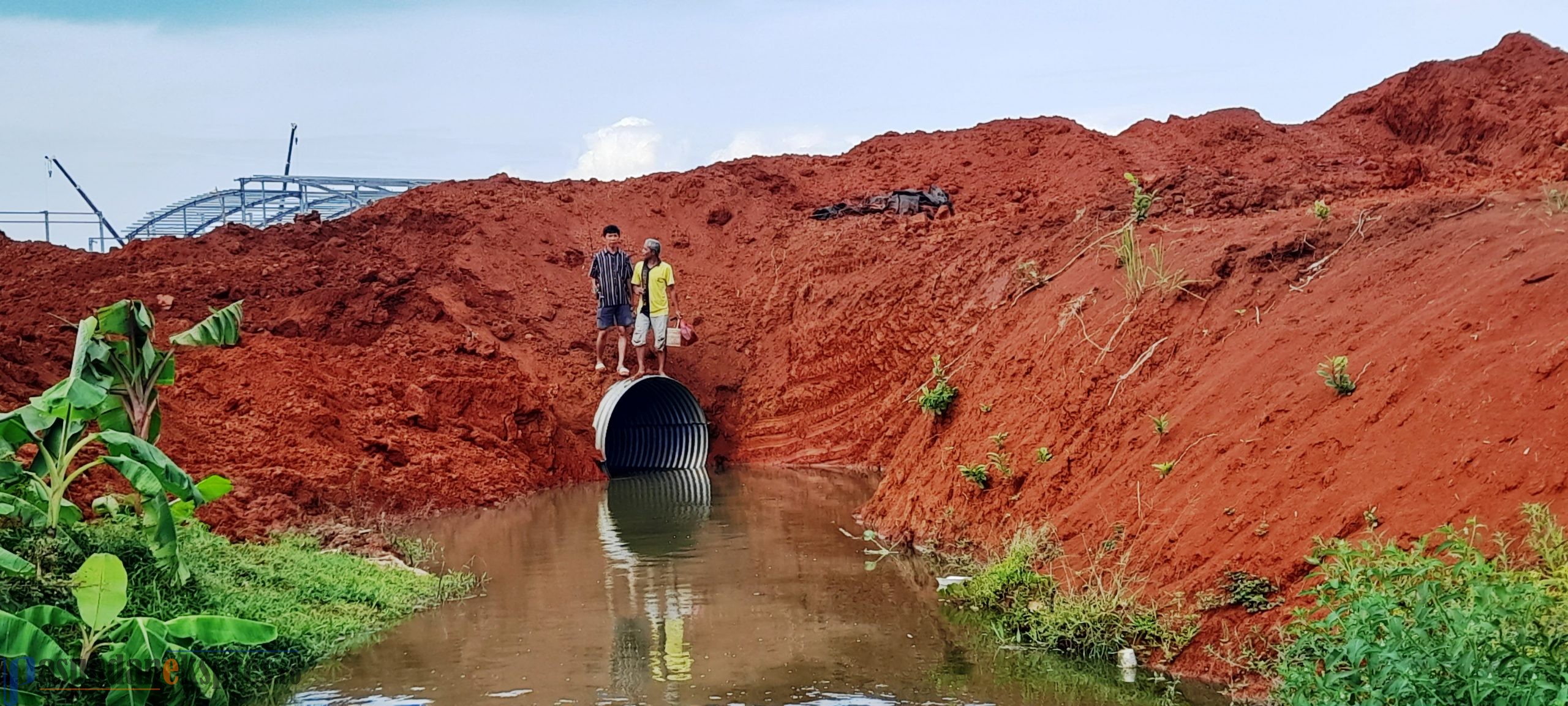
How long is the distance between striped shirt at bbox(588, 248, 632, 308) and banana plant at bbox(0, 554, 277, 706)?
1001 centimetres

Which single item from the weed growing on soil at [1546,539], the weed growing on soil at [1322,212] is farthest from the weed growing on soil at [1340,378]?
the weed growing on soil at [1322,212]

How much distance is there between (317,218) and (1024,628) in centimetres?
1604

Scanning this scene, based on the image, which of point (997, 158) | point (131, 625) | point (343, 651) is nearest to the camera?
point (131, 625)

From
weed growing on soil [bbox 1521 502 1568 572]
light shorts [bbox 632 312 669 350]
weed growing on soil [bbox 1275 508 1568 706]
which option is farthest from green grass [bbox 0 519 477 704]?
light shorts [bbox 632 312 669 350]

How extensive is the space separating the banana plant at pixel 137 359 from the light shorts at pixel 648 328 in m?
8.12

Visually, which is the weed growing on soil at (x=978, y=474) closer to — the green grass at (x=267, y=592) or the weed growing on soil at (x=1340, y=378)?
the weed growing on soil at (x=1340, y=378)

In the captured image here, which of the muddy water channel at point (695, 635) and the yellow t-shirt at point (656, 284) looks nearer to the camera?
the muddy water channel at point (695, 635)

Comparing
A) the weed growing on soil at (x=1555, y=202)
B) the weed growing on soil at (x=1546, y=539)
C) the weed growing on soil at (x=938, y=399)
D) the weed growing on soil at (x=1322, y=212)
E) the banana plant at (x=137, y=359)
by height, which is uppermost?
the weed growing on soil at (x=1322, y=212)

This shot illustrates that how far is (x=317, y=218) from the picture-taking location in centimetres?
2089

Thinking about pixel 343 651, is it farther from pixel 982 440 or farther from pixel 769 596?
pixel 982 440

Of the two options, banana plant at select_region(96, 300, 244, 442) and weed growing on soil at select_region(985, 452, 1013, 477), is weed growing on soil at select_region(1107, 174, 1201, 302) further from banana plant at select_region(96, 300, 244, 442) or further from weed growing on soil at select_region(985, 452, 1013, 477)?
banana plant at select_region(96, 300, 244, 442)

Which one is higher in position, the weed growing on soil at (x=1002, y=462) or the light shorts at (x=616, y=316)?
the light shorts at (x=616, y=316)

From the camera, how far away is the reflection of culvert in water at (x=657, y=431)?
55.6ft

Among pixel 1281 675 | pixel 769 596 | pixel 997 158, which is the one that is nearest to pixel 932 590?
pixel 769 596
